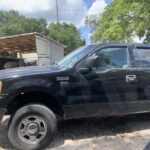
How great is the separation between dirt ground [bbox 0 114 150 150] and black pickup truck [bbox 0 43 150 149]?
1.50 ft

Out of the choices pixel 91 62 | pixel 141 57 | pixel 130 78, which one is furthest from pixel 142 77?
pixel 91 62

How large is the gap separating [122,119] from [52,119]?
2.39 metres

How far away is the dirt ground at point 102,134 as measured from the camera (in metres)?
5.89

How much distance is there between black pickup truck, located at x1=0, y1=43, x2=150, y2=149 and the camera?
570 centimetres

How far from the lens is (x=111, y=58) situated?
6.38 meters

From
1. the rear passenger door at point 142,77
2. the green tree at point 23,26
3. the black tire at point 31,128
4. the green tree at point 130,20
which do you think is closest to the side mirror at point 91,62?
the rear passenger door at point 142,77

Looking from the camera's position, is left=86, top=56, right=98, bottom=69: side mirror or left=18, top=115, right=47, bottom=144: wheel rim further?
left=86, top=56, right=98, bottom=69: side mirror

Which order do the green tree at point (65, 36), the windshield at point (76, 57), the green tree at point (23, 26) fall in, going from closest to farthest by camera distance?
the windshield at point (76, 57), the green tree at point (65, 36), the green tree at point (23, 26)

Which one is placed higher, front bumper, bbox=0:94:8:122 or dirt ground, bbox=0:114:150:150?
front bumper, bbox=0:94:8:122

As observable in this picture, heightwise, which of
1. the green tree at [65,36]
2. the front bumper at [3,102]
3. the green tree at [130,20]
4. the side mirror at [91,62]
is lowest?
the front bumper at [3,102]

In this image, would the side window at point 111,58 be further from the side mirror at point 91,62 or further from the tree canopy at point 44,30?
the tree canopy at point 44,30

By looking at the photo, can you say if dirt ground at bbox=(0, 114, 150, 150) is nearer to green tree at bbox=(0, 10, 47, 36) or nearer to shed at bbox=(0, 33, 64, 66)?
shed at bbox=(0, 33, 64, 66)

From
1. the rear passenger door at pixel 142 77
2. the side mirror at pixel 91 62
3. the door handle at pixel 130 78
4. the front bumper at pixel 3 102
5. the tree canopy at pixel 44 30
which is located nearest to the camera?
the front bumper at pixel 3 102

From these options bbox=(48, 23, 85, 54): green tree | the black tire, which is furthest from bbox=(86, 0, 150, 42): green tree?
bbox=(48, 23, 85, 54): green tree
